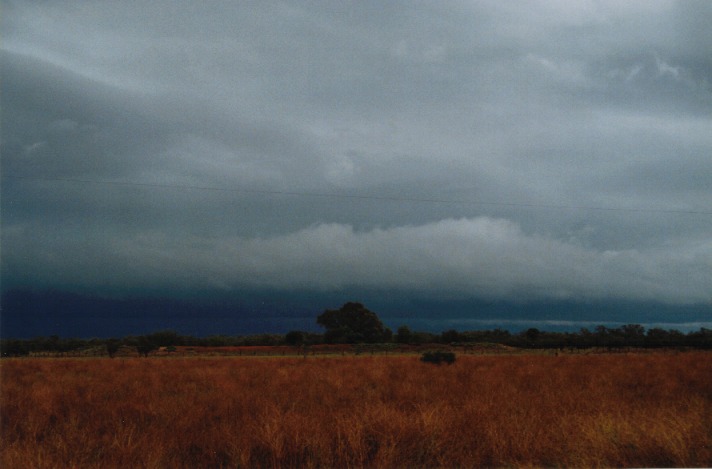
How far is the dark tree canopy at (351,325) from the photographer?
265ft

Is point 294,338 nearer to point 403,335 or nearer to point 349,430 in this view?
point 403,335

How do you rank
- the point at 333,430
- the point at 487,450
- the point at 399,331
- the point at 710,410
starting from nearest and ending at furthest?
the point at 487,450 → the point at 333,430 → the point at 710,410 → the point at 399,331

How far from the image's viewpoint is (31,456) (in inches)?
283

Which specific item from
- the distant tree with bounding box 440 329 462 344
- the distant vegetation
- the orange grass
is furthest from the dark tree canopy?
the orange grass

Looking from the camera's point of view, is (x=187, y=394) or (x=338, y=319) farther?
(x=338, y=319)

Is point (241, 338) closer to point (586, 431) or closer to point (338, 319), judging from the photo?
point (338, 319)

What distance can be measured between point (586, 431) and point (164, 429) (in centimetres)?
732

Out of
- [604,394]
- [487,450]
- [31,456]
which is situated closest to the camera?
[31,456]

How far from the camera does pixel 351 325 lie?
3305 inches

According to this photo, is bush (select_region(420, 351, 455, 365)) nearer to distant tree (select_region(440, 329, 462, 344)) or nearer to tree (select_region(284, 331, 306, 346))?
tree (select_region(284, 331, 306, 346))

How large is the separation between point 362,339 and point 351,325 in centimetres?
385

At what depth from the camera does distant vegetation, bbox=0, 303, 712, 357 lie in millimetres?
65500

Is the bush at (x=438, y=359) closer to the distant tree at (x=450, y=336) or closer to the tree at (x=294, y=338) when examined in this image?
the tree at (x=294, y=338)

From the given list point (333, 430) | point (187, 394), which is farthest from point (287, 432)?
point (187, 394)
